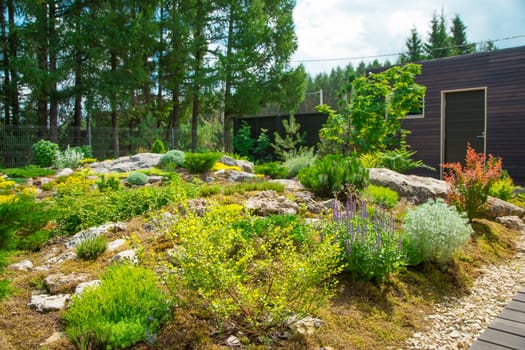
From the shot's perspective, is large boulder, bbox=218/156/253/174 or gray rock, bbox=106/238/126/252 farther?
large boulder, bbox=218/156/253/174

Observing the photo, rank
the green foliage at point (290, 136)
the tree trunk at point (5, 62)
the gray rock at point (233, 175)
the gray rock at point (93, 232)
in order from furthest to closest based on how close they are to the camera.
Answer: the tree trunk at point (5, 62) < the green foliage at point (290, 136) < the gray rock at point (233, 175) < the gray rock at point (93, 232)

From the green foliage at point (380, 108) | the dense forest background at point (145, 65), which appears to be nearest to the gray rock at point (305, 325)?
the green foliage at point (380, 108)

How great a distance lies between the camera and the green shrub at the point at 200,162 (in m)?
7.31

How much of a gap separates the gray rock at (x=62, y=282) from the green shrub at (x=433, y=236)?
8.95 feet

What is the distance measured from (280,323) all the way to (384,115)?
701 cm

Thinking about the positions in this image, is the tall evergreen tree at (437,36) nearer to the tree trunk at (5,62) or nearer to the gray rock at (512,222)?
the tree trunk at (5,62)

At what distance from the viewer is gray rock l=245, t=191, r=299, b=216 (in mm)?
4250

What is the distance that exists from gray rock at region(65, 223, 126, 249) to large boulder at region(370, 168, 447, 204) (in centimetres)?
384

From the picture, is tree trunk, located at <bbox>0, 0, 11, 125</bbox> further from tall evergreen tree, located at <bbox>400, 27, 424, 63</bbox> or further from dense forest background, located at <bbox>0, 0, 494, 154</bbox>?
tall evergreen tree, located at <bbox>400, 27, 424, 63</bbox>

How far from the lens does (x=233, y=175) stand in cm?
705

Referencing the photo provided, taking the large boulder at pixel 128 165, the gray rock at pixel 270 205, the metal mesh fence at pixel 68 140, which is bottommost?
the gray rock at pixel 270 205

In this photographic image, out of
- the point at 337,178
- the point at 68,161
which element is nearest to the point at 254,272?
the point at 337,178

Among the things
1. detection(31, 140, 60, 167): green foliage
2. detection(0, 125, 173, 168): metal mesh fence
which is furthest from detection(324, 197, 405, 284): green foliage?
detection(0, 125, 173, 168): metal mesh fence

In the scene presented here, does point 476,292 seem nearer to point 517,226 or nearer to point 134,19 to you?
point 517,226
